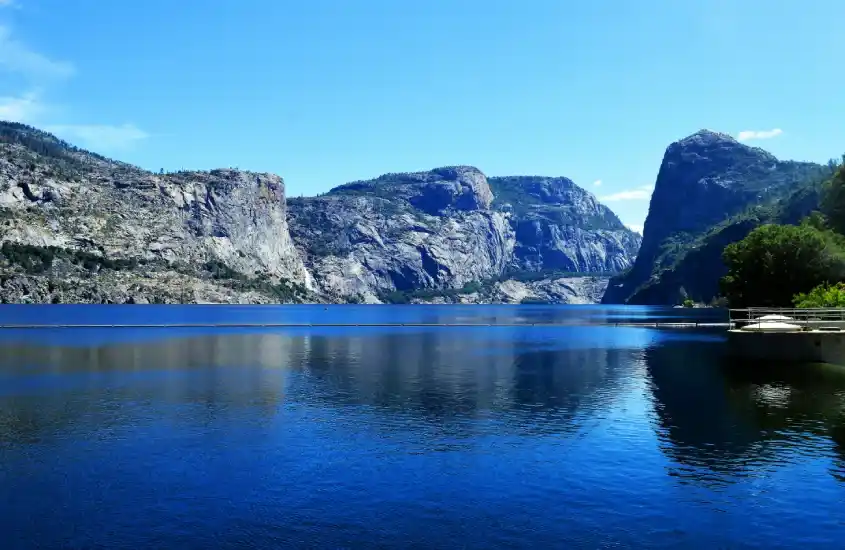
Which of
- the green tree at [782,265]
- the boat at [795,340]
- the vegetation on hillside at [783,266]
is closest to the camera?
the boat at [795,340]

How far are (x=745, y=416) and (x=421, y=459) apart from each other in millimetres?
22123

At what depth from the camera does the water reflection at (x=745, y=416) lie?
29703 millimetres

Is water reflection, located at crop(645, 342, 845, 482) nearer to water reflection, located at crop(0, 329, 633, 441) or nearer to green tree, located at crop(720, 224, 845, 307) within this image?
water reflection, located at crop(0, 329, 633, 441)

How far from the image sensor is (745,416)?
3959 cm

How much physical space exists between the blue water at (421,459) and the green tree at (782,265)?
56106 mm

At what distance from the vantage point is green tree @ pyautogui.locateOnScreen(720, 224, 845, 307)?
108562 mm

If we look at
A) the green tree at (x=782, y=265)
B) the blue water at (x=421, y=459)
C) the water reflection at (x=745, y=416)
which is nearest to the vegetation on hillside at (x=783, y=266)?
the green tree at (x=782, y=265)

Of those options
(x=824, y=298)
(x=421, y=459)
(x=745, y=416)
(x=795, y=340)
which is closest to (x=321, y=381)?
(x=421, y=459)

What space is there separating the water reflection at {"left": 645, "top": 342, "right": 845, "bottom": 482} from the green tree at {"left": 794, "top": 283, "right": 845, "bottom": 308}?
23388mm

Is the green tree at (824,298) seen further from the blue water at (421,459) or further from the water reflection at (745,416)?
the blue water at (421,459)

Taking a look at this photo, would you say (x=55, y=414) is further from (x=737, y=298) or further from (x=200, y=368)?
(x=737, y=298)

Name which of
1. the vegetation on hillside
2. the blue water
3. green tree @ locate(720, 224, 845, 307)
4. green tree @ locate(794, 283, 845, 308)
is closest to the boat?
the blue water

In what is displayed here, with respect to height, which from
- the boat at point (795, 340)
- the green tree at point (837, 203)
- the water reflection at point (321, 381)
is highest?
the green tree at point (837, 203)

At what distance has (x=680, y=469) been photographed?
28172 millimetres
